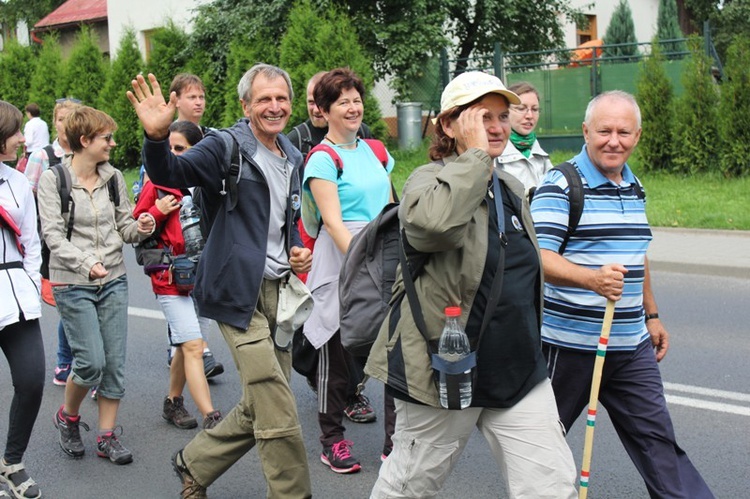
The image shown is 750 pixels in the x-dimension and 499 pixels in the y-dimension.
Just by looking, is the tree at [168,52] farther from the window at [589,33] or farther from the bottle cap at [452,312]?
the bottle cap at [452,312]

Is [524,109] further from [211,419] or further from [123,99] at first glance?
[123,99]

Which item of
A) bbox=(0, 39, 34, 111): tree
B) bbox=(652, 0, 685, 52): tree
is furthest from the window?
bbox=(0, 39, 34, 111): tree

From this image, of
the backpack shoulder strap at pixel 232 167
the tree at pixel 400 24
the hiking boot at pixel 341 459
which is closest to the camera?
the backpack shoulder strap at pixel 232 167

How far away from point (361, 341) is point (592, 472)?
191 centimetres

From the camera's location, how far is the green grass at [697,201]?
1309 centimetres

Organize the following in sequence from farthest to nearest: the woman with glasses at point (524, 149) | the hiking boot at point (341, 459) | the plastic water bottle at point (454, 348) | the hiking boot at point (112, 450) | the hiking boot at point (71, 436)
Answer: the woman with glasses at point (524, 149), the hiking boot at point (71, 436), the hiking boot at point (112, 450), the hiking boot at point (341, 459), the plastic water bottle at point (454, 348)

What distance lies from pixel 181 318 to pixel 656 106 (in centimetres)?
1293

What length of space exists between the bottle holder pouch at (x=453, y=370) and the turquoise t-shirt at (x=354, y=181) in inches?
76.3

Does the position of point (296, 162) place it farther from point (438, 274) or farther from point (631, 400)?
point (631, 400)

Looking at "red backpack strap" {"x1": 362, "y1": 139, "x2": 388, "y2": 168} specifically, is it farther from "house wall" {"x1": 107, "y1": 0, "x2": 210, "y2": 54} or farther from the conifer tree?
the conifer tree

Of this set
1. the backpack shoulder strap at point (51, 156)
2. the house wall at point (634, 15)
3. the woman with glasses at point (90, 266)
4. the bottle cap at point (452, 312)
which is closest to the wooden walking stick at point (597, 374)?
the bottle cap at point (452, 312)

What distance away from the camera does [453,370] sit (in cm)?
311

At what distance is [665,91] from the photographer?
16688 mm

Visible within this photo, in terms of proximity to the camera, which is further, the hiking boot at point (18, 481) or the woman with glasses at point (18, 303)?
the hiking boot at point (18, 481)
